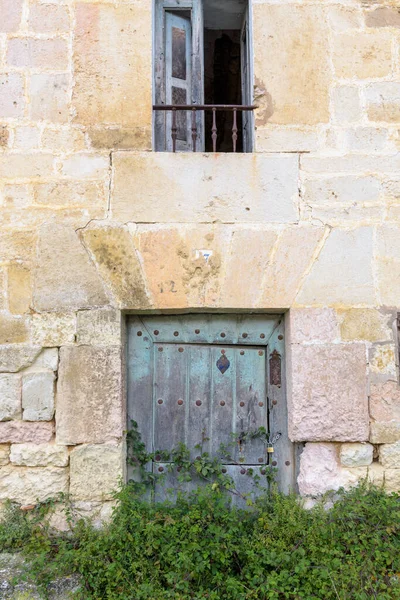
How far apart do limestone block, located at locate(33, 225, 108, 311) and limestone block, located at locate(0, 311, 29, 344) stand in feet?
0.49

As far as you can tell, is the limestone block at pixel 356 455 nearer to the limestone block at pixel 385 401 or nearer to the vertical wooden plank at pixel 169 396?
the limestone block at pixel 385 401

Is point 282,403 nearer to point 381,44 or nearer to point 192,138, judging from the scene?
point 192,138

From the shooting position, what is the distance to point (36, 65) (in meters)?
3.27

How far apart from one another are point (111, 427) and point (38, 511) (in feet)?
2.08

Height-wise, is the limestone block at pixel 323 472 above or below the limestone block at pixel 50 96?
below

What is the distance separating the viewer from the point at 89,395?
3.11 meters

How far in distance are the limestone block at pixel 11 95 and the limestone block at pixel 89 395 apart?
150 cm

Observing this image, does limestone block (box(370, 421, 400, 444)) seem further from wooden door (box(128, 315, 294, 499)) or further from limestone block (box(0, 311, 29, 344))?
limestone block (box(0, 311, 29, 344))

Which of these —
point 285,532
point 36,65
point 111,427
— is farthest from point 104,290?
point 285,532

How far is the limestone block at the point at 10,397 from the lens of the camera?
311 centimetres

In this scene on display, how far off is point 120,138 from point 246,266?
1.11 meters

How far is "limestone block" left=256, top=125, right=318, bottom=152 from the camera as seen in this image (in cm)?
328

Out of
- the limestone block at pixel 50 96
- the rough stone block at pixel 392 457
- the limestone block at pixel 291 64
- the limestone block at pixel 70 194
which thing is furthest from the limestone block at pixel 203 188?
the rough stone block at pixel 392 457

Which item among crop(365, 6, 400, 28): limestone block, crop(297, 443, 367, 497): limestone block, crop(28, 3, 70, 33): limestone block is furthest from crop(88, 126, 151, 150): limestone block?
crop(297, 443, 367, 497): limestone block
